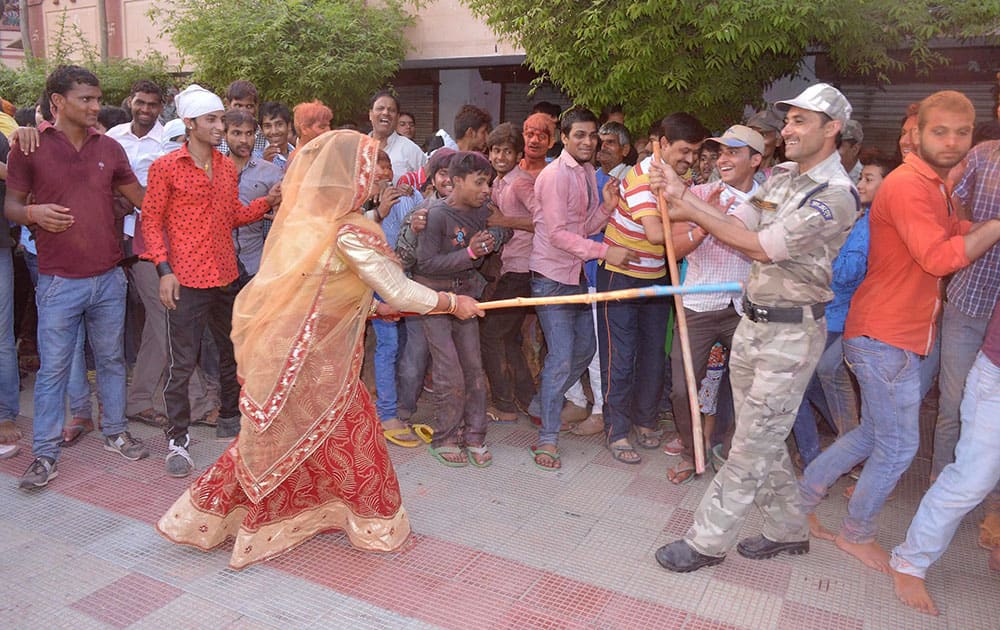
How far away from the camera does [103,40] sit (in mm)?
18234

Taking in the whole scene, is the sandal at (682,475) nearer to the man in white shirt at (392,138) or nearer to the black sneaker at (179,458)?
the black sneaker at (179,458)

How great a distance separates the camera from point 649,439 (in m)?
5.36

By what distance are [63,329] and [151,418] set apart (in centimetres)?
119

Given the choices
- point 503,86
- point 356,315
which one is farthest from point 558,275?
point 503,86

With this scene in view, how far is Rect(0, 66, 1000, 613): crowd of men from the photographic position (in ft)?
11.5

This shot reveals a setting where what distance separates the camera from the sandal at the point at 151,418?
5551 millimetres

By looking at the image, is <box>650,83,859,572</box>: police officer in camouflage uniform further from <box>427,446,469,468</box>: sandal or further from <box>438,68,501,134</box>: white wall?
<box>438,68,501,134</box>: white wall

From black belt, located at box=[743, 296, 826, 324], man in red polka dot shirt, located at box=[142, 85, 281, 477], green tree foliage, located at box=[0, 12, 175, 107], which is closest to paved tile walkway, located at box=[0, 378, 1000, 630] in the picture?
man in red polka dot shirt, located at box=[142, 85, 281, 477]

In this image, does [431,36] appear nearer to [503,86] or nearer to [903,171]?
[503,86]

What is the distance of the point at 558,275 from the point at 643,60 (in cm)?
212

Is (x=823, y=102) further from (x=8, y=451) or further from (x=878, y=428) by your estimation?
(x=8, y=451)

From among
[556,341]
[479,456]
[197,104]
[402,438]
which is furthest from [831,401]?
[197,104]

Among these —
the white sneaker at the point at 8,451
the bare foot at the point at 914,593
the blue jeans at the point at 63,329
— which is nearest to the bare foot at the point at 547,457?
the bare foot at the point at 914,593

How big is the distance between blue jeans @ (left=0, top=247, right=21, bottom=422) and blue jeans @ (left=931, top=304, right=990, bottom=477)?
562 cm
